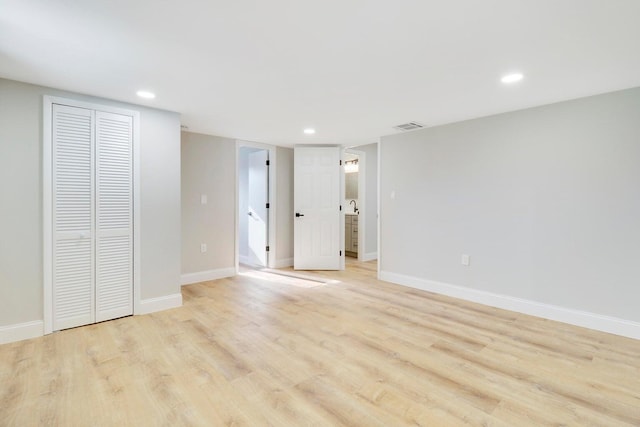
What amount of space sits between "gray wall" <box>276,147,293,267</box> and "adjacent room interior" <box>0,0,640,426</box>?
3.51 feet

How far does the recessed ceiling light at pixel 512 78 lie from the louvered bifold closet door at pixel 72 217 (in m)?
3.78

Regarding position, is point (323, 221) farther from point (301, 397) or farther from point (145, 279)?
point (301, 397)

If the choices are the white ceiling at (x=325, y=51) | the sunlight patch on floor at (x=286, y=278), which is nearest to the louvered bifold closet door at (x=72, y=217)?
the white ceiling at (x=325, y=51)

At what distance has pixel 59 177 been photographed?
2.78 m

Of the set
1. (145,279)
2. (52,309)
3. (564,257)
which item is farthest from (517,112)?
(52,309)

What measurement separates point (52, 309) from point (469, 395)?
3500 mm

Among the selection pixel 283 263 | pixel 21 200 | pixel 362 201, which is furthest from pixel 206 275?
pixel 362 201

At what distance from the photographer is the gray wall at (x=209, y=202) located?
447 cm

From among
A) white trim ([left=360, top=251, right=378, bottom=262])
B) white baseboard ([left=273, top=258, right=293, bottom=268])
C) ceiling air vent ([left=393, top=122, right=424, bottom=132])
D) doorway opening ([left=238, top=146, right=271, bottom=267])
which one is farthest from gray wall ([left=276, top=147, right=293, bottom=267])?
ceiling air vent ([left=393, top=122, right=424, bottom=132])

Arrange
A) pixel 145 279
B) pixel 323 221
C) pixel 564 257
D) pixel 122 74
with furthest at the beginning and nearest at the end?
pixel 323 221, pixel 145 279, pixel 564 257, pixel 122 74

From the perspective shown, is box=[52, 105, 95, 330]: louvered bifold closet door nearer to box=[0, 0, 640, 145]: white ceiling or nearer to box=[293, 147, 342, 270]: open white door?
box=[0, 0, 640, 145]: white ceiling

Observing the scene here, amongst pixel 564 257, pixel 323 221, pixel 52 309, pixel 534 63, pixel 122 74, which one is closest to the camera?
pixel 534 63

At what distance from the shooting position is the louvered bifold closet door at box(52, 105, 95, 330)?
2770 millimetres

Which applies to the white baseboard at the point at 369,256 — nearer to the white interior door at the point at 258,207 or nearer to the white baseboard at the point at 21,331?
the white interior door at the point at 258,207
